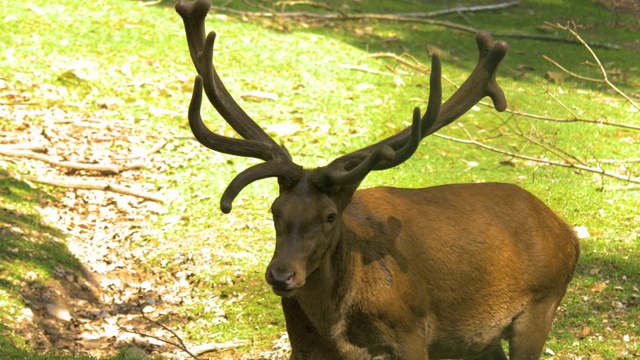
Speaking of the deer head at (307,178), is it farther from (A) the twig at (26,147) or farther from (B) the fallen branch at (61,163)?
(A) the twig at (26,147)

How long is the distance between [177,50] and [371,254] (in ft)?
40.7

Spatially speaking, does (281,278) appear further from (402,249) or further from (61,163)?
(61,163)

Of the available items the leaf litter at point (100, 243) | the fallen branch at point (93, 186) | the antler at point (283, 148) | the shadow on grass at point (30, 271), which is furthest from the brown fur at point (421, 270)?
the fallen branch at point (93, 186)

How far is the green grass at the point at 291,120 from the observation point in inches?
445

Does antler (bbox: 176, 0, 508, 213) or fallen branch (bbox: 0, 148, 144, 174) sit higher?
antler (bbox: 176, 0, 508, 213)

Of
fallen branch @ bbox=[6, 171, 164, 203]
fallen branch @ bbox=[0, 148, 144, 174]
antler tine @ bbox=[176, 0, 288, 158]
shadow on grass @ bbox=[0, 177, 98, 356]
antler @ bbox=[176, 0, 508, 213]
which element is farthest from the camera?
fallen branch @ bbox=[0, 148, 144, 174]

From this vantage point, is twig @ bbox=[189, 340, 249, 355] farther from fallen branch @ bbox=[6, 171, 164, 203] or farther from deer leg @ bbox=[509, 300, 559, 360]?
fallen branch @ bbox=[6, 171, 164, 203]

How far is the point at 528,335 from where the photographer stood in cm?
805

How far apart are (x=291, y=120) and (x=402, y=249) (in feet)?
30.8

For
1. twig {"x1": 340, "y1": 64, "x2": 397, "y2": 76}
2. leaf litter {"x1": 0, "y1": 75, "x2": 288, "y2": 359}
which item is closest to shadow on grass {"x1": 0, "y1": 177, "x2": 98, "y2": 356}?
leaf litter {"x1": 0, "y1": 75, "x2": 288, "y2": 359}

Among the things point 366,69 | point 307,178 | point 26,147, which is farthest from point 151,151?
point 307,178

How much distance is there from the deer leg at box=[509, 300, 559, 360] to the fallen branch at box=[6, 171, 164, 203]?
23.1 ft

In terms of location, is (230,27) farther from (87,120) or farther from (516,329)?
(516,329)

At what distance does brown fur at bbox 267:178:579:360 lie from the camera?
6.68 m
